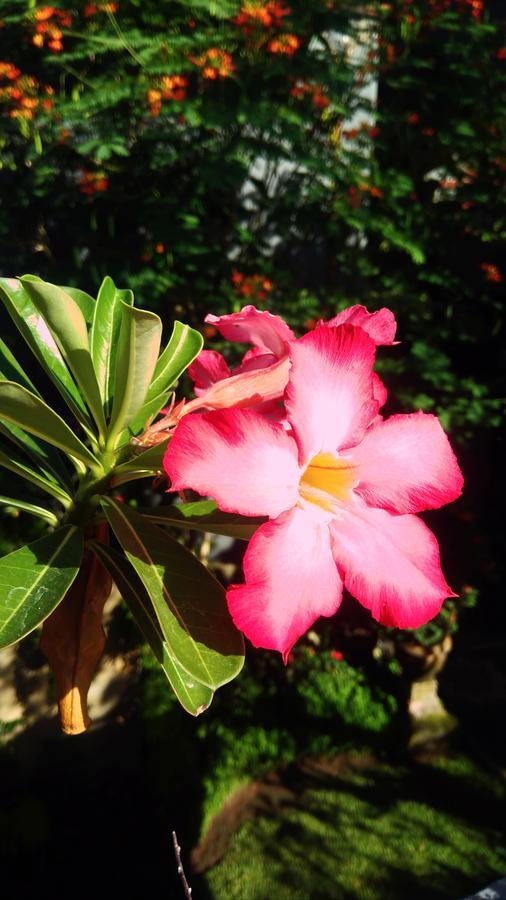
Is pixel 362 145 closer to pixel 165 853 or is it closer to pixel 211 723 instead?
pixel 211 723

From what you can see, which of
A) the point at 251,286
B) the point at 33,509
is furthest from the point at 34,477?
the point at 251,286

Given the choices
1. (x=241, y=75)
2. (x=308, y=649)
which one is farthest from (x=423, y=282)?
(x=308, y=649)

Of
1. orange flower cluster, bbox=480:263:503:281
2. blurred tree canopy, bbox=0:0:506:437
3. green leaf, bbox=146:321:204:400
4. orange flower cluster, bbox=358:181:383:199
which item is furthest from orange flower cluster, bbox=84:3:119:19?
green leaf, bbox=146:321:204:400

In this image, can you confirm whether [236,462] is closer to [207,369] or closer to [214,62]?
[207,369]

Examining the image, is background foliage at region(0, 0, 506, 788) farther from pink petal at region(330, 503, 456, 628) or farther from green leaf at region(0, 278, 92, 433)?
pink petal at region(330, 503, 456, 628)

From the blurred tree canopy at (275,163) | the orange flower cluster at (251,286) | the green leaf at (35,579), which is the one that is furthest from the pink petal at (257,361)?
the orange flower cluster at (251,286)

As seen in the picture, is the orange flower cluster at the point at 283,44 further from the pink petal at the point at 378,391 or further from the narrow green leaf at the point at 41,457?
the pink petal at the point at 378,391
